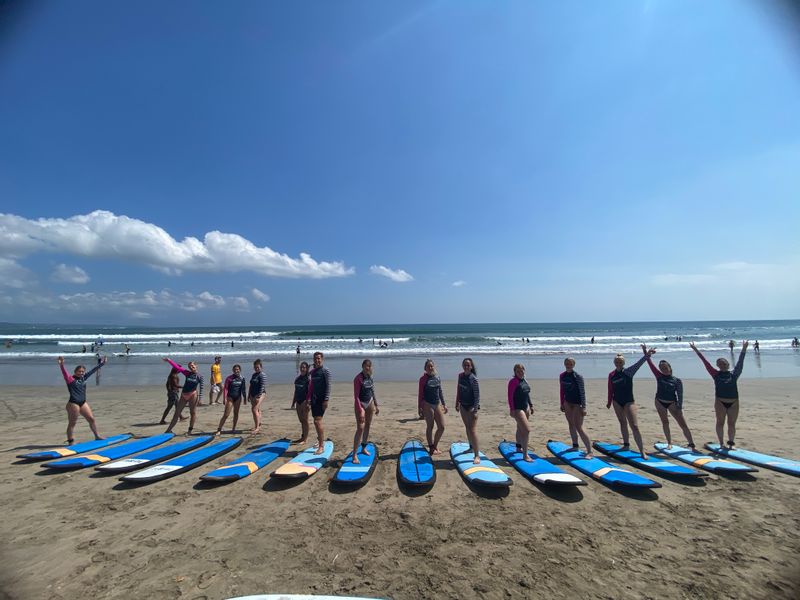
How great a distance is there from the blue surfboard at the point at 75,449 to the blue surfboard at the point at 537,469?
948 centimetres

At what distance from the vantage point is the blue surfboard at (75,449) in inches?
297

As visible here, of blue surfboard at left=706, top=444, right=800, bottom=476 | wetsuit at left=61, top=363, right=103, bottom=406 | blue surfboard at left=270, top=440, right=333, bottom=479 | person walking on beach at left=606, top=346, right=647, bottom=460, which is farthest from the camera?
wetsuit at left=61, top=363, right=103, bottom=406

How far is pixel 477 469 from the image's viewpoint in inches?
257

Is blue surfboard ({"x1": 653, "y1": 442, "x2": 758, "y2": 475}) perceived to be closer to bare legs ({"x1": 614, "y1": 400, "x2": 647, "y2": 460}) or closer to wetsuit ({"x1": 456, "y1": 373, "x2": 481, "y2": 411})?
bare legs ({"x1": 614, "y1": 400, "x2": 647, "y2": 460})

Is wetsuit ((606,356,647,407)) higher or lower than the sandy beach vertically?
higher

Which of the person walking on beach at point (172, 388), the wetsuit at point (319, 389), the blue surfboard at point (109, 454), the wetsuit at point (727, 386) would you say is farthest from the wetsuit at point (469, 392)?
the person walking on beach at point (172, 388)

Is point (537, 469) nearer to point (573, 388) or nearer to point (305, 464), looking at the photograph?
point (573, 388)

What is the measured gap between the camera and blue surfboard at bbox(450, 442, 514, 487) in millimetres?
5914

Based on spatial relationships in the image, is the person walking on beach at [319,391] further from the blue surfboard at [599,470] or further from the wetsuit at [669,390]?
the wetsuit at [669,390]

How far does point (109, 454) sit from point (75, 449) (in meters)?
1.00

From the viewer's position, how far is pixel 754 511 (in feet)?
Result: 17.6

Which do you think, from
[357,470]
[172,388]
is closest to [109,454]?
[172,388]

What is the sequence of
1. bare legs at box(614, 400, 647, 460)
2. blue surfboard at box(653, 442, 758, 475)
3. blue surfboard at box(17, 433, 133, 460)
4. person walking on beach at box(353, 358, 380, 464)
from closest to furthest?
blue surfboard at box(653, 442, 758, 475) < person walking on beach at box(353, 358, 380, 464) < bare legs at box(614, 400, 647, 460) < blue surfboard at box(17, 433, 133, 460)

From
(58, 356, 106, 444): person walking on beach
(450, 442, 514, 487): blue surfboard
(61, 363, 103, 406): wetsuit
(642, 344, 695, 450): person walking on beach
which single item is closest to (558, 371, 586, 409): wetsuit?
(642, 344, 695, 450): person walking on beach
